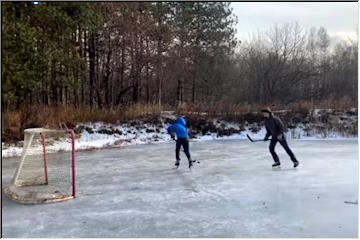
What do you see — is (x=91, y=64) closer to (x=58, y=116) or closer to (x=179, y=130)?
(x=58, y=116)

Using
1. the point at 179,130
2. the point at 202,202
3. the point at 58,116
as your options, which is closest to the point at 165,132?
the point at 58,116

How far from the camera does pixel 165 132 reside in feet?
54.4

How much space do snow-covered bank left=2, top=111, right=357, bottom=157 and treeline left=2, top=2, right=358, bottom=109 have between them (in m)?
2.48

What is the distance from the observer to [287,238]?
14.1 ft

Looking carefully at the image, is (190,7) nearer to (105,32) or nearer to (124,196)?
(105,32)

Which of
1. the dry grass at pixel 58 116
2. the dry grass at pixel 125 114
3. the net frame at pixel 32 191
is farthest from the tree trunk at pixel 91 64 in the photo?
the net frame at pixel 32 191

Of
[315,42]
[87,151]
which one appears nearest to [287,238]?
[87,151]

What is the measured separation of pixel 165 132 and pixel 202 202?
10.7m

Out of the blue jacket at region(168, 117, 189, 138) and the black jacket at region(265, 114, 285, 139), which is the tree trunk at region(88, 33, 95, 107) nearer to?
the blue jacket at region(168, 117, 189, 138)

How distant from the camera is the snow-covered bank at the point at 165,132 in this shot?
586 inches

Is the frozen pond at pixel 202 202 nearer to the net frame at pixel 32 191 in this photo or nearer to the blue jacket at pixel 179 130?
the net frame at pixel 32 191

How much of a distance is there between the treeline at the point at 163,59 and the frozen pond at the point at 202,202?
729 cm

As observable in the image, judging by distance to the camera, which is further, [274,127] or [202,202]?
[274,127]

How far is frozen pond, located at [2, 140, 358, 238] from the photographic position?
183 inches
